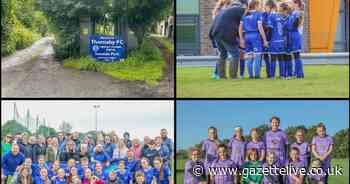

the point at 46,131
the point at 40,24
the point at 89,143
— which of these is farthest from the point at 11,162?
the point at 40,24

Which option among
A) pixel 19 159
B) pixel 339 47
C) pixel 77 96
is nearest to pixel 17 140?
pixel 19 159

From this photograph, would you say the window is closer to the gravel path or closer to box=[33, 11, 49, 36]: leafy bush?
the gravel path

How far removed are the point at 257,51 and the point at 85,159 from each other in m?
1.82

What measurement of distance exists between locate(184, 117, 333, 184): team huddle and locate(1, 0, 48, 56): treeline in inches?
71.5

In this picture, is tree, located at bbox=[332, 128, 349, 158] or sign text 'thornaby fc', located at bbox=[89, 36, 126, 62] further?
sign text 'thornaby fc', located at bbox=[89, 36, 126, 62]

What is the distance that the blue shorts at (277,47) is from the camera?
19.6 ft

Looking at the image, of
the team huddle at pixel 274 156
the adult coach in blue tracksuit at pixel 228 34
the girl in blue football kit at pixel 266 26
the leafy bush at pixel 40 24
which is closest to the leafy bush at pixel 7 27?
the leafy bush at pixel 40 24

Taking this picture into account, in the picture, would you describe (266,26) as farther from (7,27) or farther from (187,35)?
(7,27)

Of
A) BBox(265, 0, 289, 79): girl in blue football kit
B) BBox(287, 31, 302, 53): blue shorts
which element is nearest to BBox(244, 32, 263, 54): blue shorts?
BBox(265, 0, 289, 79): girl in blue football kit

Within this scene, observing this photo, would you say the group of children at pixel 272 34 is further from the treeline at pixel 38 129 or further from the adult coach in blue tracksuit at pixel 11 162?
A: the adult coach in blue tracksuit at pixel 11 162

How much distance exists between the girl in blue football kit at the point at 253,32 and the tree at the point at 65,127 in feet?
5.61

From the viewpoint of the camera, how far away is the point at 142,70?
6.03m

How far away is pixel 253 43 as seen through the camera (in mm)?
5977

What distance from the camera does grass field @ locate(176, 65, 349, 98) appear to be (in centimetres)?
593
